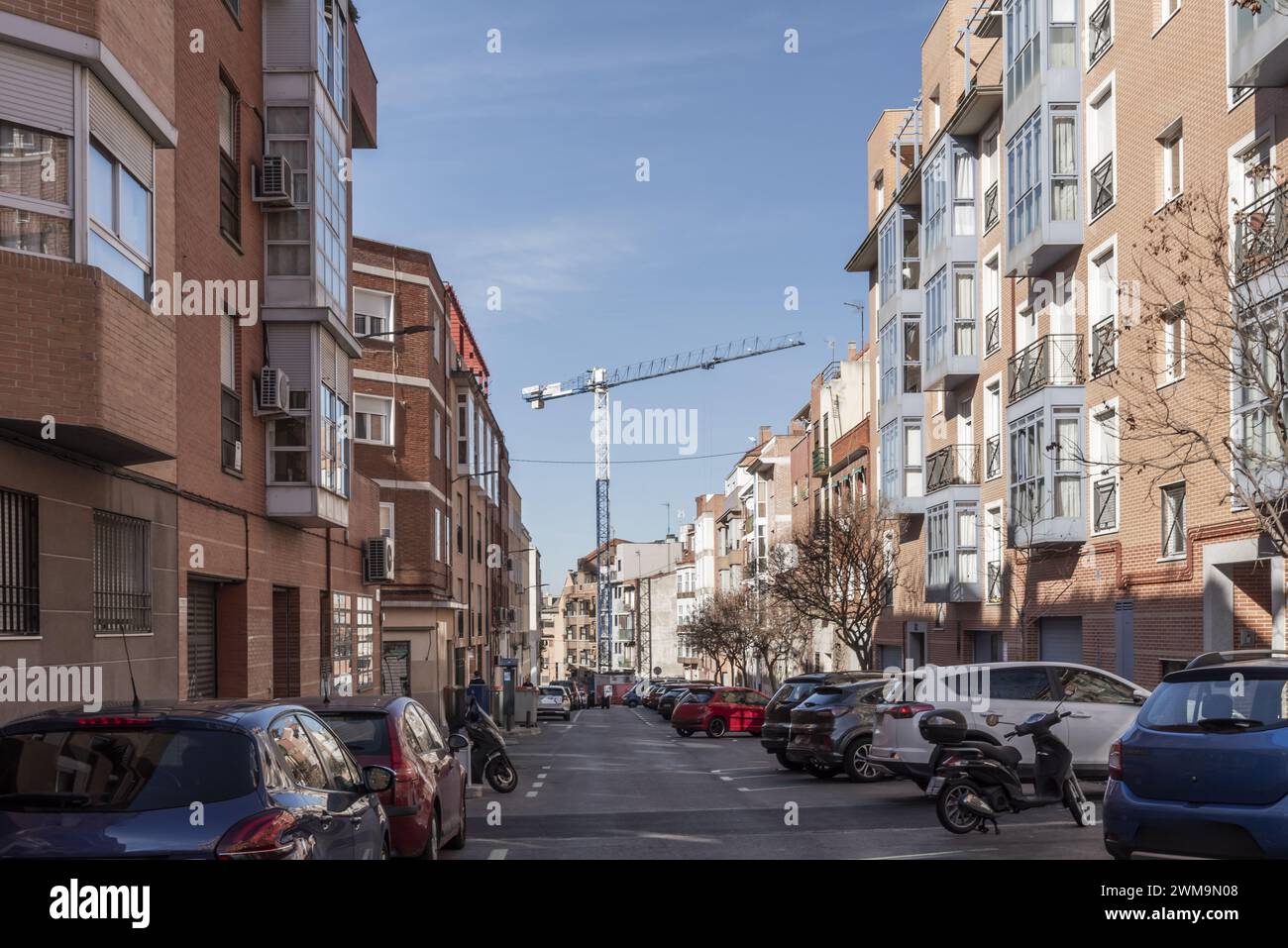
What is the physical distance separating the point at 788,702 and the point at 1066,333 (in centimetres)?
991

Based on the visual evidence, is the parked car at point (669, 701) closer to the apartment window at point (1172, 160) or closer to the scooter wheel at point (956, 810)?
the apartment window at point (1172, 160)

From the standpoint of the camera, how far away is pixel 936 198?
3728cm

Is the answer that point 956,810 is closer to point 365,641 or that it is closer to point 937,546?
point 365,641

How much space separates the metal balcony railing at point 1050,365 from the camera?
27438 millimetres

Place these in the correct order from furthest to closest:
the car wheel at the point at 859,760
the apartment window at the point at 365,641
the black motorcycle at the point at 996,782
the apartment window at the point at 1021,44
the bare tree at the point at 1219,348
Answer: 1. the apartment window at the point at 365,641
2. the apartment window at the point at 1021,44
3. the car wheel at the point at 859,760
4. the bare tree at the point at 1219,348
5. the black motorcycle at the point at 996,782

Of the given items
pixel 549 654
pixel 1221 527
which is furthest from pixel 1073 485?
pixel 549 654

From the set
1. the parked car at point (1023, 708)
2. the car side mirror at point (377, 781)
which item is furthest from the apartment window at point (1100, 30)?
the car side mirror at point (377, 781)

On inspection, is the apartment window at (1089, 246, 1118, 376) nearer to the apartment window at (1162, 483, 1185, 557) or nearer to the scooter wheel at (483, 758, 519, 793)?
the apartment window at (1162, 483, 1185, 557)

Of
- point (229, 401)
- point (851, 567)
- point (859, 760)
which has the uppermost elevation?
point (229, 401)

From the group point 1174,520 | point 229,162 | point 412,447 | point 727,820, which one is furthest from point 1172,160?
point 412,447

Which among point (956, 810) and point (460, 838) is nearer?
point (460, 838)

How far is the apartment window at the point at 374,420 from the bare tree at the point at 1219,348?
802 inches

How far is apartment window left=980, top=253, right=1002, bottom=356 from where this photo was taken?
33219mm
